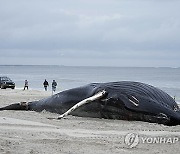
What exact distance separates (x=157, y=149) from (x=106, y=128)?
280 cm

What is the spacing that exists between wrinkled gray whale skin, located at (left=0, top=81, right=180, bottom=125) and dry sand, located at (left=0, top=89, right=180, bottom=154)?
316mm

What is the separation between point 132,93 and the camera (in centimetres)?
1120

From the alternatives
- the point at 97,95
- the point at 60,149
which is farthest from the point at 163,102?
the point at 60,149

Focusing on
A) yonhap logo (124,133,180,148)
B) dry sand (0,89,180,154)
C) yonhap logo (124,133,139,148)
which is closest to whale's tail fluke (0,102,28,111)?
dry sand (0,89,180,154)

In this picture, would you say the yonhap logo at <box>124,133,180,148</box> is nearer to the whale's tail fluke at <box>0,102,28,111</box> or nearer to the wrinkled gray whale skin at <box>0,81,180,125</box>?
the wrinkled gray whale skin at <box>0,81,180,125</box>

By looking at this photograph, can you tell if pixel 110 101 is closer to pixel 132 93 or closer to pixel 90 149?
pixel 132 93

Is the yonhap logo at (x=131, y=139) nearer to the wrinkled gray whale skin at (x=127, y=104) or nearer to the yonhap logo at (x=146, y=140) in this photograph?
the yonhap logo at (x=146, y=140)

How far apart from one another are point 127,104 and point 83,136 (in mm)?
2929

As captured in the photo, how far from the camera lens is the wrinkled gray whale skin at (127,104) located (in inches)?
412

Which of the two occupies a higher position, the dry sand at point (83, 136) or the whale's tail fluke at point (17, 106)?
the whale's tail fluke at point (17, 106)

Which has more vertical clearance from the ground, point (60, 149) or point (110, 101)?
point (110, 101)

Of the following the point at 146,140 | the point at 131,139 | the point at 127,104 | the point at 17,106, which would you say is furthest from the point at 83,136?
the point at 17,106

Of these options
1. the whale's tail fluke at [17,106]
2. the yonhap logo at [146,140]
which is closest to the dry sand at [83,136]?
the yonhap logo at [146,140]

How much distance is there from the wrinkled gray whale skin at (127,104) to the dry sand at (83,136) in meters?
0.32
